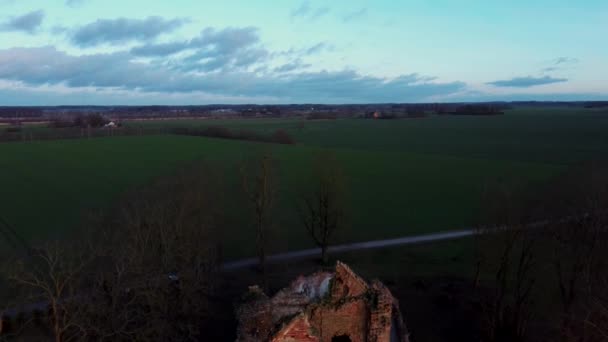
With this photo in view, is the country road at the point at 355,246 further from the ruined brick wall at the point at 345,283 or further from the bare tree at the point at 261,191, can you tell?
the ruined brick wall at the point at 345,283

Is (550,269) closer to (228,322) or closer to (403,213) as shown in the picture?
(403,213)

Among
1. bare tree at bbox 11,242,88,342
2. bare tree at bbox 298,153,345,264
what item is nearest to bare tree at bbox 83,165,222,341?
bare tree at bbox 11,242,88,342

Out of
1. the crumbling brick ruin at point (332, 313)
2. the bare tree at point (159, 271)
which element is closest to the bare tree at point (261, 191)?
the bare tree at point (159, 271)

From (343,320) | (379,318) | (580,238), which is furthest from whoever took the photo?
(580,238)

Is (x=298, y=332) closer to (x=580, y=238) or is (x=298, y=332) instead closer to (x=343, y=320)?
(x=343, y=320)


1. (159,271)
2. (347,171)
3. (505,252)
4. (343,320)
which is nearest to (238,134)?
(347,171)

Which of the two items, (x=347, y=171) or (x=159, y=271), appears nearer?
(x=159, y=271)
